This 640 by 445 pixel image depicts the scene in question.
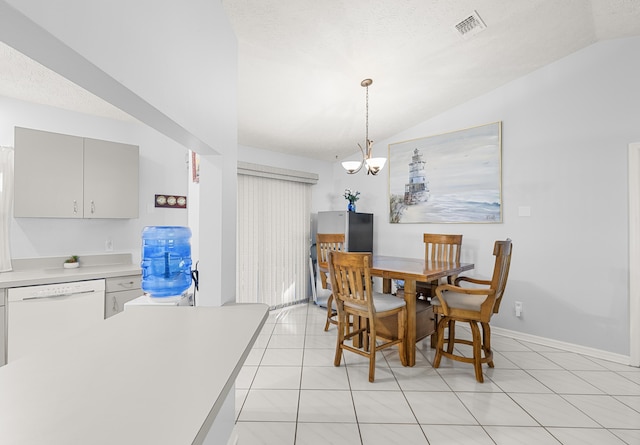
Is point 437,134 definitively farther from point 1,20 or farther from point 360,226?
point 1,20

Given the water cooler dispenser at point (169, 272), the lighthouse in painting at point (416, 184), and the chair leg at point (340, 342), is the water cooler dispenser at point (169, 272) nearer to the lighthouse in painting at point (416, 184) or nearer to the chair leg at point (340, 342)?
the chair leg at point (340, 342)

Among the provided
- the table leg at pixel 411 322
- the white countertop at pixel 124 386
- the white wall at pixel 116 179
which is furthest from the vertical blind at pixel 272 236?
the white countertop at pixel 124 386

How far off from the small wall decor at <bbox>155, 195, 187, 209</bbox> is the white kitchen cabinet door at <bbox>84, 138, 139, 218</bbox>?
345 mm

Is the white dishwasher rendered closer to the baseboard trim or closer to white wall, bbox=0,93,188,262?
white wall, bbox=0,93,188,262

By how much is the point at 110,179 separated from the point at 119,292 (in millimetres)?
1074

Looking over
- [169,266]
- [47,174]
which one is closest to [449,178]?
[169,266]

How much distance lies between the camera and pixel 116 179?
114 inches

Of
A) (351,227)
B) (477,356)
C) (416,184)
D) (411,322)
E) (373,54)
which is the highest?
(373,54)

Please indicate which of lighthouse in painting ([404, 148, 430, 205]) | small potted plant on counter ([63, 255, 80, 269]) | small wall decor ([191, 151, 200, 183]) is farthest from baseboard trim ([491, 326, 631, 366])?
small potted plant on counter ([63, 255, 80, 269])

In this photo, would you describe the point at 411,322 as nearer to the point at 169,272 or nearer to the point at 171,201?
the point at 169,272

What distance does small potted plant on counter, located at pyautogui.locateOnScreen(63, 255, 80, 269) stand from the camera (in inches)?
Result: 109

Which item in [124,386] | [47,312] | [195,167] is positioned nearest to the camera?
[124,386]

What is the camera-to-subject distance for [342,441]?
1.71 meters

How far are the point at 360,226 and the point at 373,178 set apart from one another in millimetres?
824
